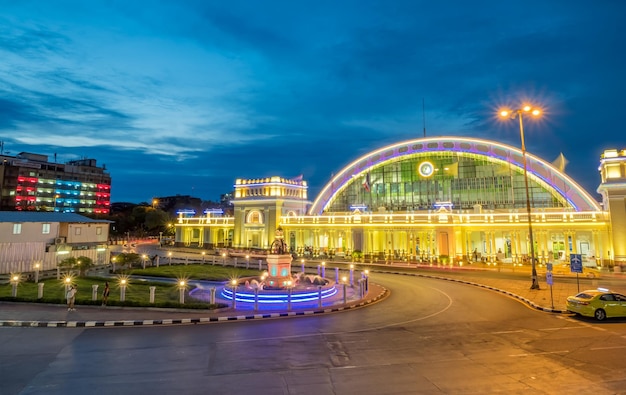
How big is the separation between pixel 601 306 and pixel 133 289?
2966 centimetres

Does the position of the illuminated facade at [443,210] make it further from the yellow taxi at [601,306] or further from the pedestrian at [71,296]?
the pedestrian at [71,296]

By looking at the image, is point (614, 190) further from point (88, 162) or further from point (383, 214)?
point (88, 162)

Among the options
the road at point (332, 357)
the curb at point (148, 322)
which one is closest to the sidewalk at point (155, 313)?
the curb at point (148, 322)

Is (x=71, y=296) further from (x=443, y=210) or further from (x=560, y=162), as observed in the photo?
(x=560, y=162)

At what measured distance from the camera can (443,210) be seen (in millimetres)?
52500

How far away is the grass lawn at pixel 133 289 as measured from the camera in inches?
857

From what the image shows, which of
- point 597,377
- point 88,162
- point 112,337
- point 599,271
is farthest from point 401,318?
point 88,162

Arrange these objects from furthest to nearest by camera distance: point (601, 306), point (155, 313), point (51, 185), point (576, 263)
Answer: point (51, 185) < point (576, 263) < point (155, 313) < point (601, 306)

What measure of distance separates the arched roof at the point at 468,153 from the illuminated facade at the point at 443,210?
0.47ft

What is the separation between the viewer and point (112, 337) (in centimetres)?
1566

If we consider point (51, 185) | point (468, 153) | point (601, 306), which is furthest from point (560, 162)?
point (51, 185)

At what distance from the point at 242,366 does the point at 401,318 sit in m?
10.3

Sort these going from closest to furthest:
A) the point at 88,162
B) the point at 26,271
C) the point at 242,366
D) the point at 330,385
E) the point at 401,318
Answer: the point at 330,385, the point at 242,366, the point at 401,318, the point at 26,271, the point at 88,162

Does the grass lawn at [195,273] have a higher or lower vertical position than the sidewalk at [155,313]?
higher
